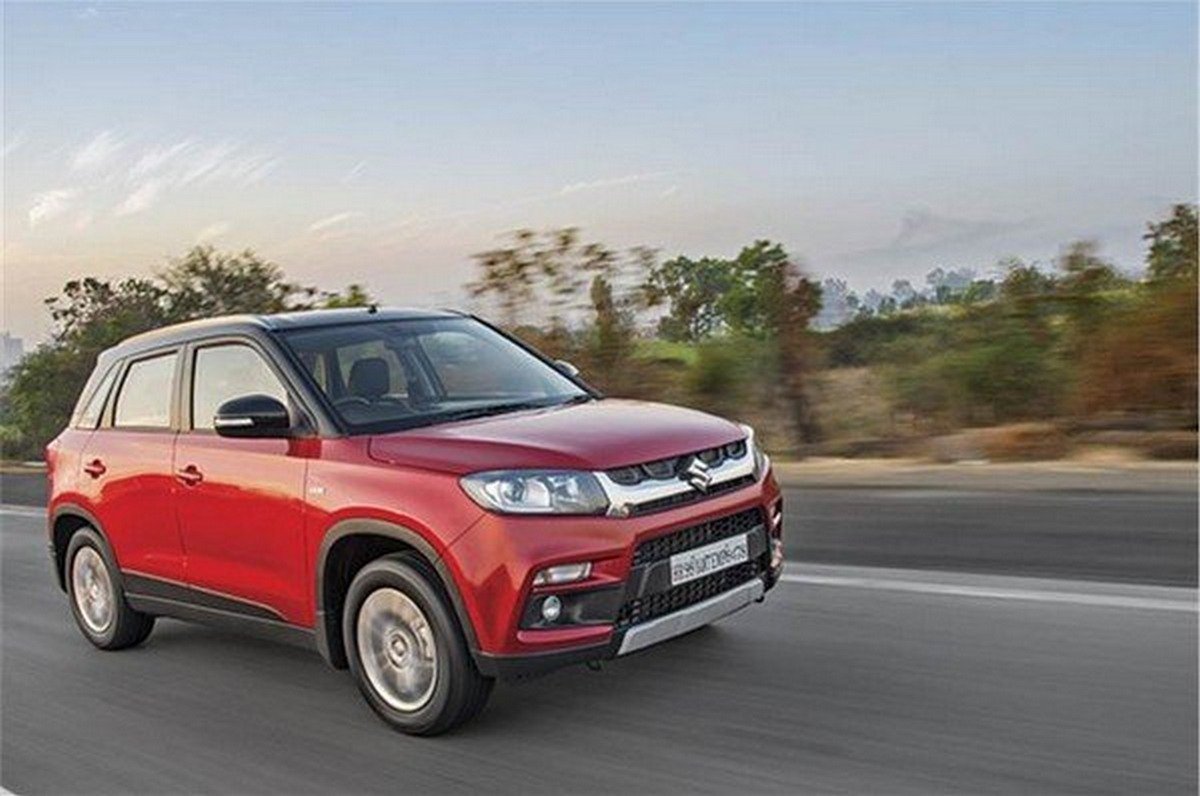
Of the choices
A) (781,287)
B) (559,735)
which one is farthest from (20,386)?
(559,735)

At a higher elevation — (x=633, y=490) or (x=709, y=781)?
(x=633, y=490)

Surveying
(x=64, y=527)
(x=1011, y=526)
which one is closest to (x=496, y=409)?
(x=64, y=527)

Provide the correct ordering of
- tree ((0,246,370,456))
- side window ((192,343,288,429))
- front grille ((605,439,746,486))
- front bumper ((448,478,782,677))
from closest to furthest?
front bumper ((448,478,782,677)) < front grille ((605,439,746,486)) < side window ((192,343,288,429)) < tree ((0,246,370,456))

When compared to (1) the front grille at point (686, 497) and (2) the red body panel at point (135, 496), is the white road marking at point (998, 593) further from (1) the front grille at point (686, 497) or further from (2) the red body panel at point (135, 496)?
(2) the red body panel at point (135, 496)

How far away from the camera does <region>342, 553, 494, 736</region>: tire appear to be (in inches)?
191

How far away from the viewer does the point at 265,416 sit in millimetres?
5391

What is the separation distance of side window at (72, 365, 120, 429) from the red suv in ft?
0.92

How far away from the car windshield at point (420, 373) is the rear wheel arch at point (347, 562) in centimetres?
44

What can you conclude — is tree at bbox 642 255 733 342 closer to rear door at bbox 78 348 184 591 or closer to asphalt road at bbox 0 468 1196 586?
asphalt road at bbox 0 468 1196 586

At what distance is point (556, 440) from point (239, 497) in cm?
158

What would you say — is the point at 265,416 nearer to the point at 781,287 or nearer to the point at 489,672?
the point at 489,672

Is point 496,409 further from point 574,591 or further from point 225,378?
point 225,378

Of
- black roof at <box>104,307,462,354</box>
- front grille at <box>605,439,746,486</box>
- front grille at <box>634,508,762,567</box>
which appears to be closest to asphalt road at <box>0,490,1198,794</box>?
front grille at <box>634,508,762,567</box>

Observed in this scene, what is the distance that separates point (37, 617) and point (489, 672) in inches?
191
